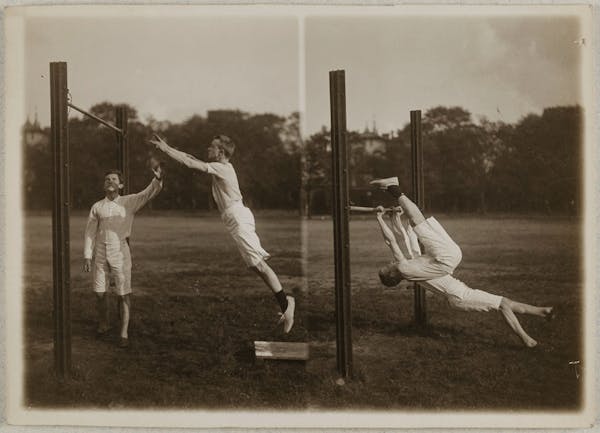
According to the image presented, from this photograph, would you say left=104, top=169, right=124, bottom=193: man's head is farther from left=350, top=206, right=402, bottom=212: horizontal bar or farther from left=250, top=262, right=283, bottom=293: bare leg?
left=350, top=206, right=402, bottom=212: horizontal bar

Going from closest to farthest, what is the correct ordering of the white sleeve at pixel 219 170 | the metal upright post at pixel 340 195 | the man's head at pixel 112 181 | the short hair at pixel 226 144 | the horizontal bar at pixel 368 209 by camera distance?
1. the metal upright post at pixel 340 195
2. the horizontal bar at pixel 368 209
3. the white sleeve at pixel 219 170
4. the short hair at pixel 226 144
5. the man's head at pixel 112 181

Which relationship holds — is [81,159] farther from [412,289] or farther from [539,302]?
[539,302]

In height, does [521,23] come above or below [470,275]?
above

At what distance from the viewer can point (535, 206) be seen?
3.97 metres

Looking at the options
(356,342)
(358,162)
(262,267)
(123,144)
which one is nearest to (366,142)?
(358,162)

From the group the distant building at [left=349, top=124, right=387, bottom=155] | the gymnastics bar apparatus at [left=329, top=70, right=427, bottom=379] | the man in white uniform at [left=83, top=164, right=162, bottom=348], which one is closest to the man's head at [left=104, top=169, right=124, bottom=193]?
the man in white uniform at [left=83, top=164, right=162, bottom=348]

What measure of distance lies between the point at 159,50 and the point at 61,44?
0.69 m

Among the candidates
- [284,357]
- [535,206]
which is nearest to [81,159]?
[284,357]

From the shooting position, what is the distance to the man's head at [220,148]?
161 inches

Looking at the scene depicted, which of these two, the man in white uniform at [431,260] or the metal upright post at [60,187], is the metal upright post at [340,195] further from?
the metal upright post at [60,187]

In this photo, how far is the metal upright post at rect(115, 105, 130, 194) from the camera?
423 cm

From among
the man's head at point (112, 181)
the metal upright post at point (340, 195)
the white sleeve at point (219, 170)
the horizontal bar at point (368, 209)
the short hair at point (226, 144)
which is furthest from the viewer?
the man's head at point (112, 181)

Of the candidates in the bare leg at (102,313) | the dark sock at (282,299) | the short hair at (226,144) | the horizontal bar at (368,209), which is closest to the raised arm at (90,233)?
the bare leg at (102,313)

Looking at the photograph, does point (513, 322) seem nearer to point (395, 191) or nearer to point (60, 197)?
point (395, 191)
